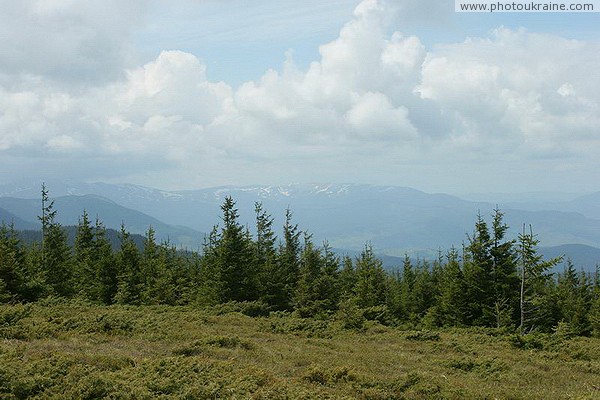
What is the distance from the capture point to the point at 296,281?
47.6 metres

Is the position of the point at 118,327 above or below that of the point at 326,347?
above

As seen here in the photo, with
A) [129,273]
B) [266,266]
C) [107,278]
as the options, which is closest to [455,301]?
[266,266]

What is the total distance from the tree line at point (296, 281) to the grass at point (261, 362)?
309 inches

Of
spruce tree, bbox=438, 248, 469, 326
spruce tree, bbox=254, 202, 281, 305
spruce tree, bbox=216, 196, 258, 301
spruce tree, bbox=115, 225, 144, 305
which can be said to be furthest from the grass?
spruce tree, bbox=115, 225, 144, 305

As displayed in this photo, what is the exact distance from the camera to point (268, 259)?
4659 cm

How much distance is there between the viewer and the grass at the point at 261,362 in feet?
36.2

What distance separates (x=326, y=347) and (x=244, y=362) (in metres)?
8.02

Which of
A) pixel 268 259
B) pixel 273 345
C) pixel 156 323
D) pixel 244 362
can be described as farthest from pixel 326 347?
pixel 268 259

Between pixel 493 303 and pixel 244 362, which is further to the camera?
pixel 493 303

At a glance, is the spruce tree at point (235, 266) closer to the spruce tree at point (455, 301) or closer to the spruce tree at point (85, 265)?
the spruce tree at point (85, 265)

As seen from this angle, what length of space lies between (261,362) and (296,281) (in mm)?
31332

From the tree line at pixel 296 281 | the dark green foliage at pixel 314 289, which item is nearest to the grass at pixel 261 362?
the tree line at pixel 296 281

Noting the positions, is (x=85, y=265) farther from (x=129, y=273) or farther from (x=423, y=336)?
(x=423, y=336)

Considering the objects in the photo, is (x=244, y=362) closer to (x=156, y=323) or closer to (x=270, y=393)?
(x=270, y=393)
